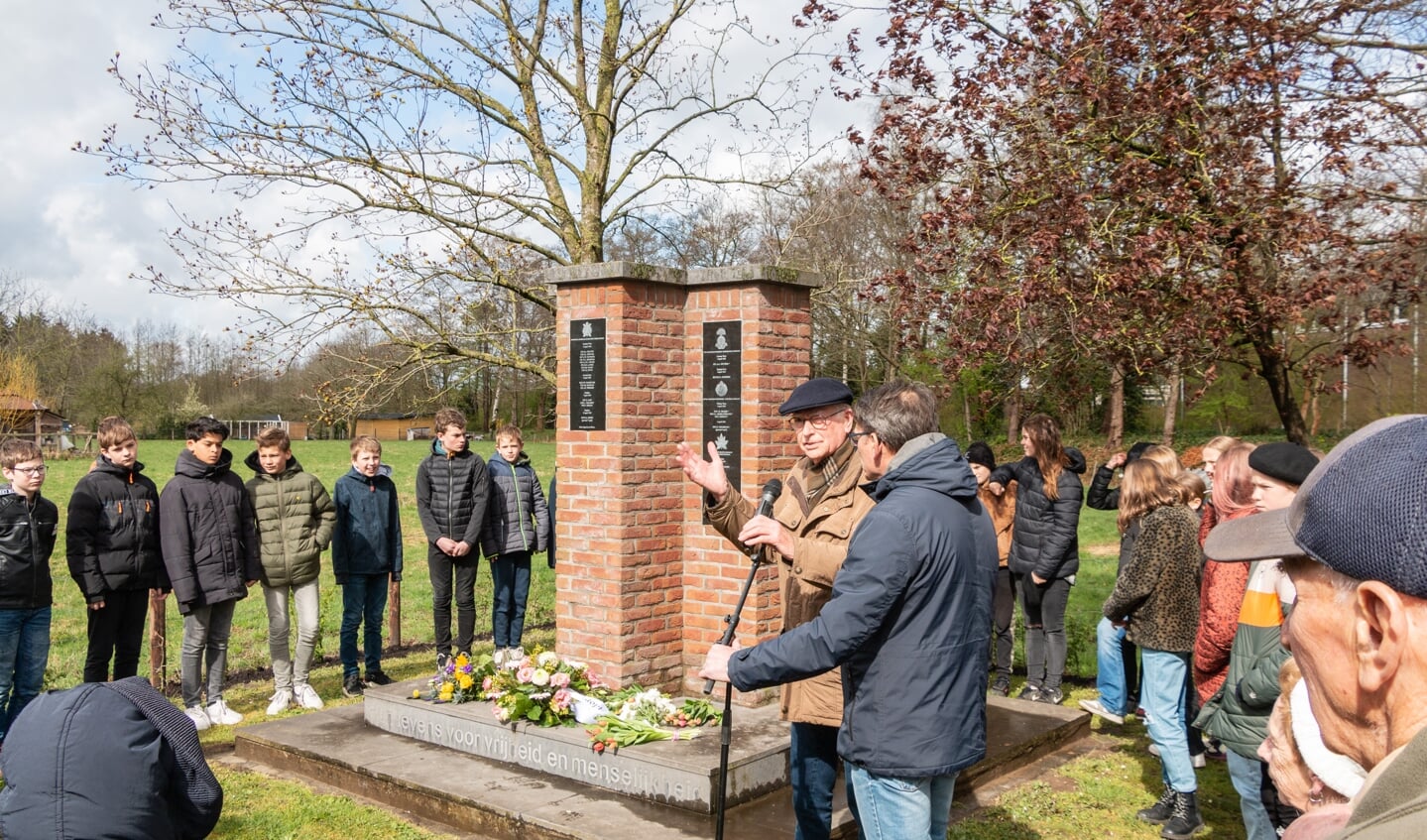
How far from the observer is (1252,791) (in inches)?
165

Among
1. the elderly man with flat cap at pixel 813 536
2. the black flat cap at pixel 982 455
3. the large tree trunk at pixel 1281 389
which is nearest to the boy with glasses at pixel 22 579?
the elderly man with flat cap at pixel 813 536

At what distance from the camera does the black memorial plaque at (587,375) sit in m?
6.80

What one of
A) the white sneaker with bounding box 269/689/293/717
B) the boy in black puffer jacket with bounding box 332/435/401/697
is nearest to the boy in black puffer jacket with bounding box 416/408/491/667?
the boy in black puffer jacket with bounding box 332/435/401/697

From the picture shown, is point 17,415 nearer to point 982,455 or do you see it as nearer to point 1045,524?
point 982,455

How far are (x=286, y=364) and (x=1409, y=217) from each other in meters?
9.90

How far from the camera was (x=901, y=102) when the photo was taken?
8.00 meters

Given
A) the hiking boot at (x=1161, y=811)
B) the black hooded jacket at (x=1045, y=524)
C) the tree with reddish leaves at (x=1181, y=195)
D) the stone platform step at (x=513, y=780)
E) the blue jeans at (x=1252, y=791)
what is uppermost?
the tree with reddish leaves at (x=1181, y=195)

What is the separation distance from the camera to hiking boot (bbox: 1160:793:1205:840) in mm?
5352

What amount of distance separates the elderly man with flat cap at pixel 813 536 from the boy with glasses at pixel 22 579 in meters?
4.71

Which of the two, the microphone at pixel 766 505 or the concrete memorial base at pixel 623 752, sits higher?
the microphone at pixel 766 505

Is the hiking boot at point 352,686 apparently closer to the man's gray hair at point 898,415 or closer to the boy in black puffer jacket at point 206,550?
the boy in black puffer jacket at point 206,550

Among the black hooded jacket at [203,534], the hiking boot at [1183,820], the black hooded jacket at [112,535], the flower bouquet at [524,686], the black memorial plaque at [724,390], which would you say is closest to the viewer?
the hiking boot at [1183,820]

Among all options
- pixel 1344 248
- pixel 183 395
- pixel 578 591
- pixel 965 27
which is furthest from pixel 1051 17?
pixel 183 395

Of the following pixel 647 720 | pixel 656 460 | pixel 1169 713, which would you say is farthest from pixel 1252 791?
pixel 656 460
